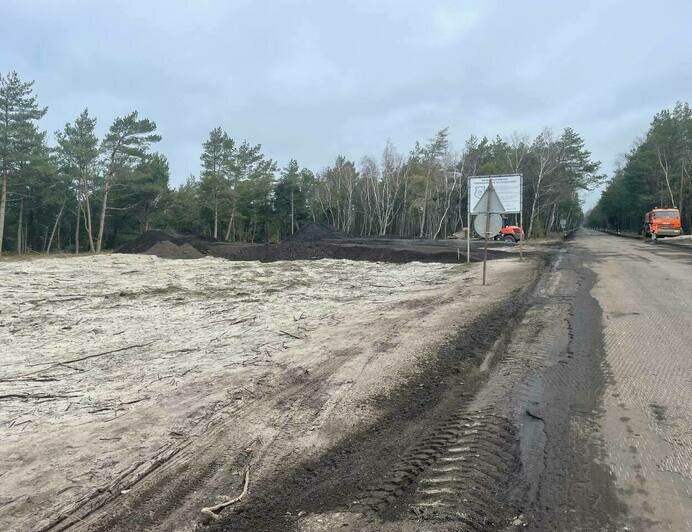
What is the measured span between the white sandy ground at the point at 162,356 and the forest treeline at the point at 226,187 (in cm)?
3477

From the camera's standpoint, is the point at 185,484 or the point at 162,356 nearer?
the point at 185,484

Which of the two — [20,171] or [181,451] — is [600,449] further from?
[20,171]

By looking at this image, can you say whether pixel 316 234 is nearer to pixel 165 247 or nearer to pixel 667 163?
pixel 165 247

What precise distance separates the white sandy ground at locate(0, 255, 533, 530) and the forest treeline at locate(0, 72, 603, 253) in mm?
34772

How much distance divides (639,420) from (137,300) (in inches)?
396

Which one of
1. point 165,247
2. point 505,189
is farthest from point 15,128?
point 505,189

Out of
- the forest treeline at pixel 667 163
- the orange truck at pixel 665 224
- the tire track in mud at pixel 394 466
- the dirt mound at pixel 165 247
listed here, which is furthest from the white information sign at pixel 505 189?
the forest treeline at pixel 667 163

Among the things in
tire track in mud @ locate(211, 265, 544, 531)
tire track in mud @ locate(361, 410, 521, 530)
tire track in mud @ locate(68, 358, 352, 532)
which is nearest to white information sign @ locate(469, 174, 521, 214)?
tire track in mud @ locate(211, 265, 544, 531)

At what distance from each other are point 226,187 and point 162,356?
56303 millimetres

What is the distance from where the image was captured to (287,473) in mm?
3145

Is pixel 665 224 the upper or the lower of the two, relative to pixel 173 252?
upper

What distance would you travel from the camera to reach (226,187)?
59.7m

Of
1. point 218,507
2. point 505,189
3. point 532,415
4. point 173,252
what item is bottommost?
point 218,507

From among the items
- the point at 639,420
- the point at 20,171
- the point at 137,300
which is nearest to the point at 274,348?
the point at 639,420
